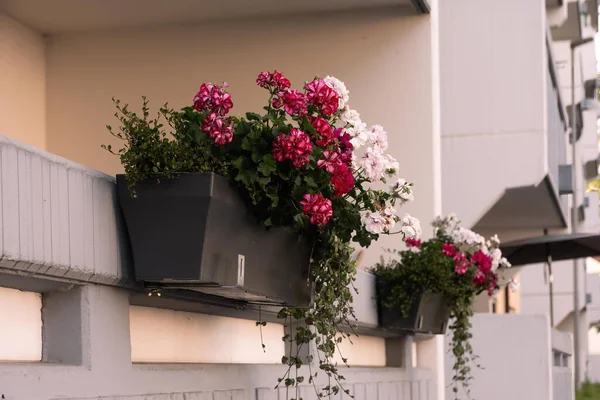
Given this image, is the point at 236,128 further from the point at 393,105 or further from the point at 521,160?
the point at 521,160

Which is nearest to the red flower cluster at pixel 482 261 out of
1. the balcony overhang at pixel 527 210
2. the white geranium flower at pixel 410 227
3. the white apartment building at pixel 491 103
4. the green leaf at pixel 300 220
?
the white geranium flower at pixel 410 227

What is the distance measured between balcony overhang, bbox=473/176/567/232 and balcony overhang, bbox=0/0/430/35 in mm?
4762

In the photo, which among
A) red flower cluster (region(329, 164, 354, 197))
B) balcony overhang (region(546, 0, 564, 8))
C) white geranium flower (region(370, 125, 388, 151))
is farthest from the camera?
balcony overhang (region(546, 0, 564, 8))

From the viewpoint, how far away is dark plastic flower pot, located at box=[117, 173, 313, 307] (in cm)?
312

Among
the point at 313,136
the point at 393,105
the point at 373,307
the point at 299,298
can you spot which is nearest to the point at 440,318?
the point at 373,307

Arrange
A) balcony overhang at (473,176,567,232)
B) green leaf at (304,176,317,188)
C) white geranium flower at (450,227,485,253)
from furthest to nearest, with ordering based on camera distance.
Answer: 1. balcony overhang at (473,176,567,232)
2. white geranium flower at (450,227,485,253)
3. green leaf at (304,176,317,188)

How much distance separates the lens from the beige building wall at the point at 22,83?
6664 mm

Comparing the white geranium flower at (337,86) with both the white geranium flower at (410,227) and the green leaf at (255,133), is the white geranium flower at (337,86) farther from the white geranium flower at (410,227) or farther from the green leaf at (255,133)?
the white geranium flower at (410,227)

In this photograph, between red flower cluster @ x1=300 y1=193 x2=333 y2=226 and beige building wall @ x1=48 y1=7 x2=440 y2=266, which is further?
beige building wall @ x1=48 y1=7 x2=440 y2=266

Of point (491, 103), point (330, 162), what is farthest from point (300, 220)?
point (491, 103)

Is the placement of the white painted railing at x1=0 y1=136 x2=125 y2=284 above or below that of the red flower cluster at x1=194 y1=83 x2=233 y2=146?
below

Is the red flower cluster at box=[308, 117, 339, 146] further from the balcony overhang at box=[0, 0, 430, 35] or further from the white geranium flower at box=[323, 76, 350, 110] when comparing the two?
the balcony overhang at box=[0, 0, 430, 35]

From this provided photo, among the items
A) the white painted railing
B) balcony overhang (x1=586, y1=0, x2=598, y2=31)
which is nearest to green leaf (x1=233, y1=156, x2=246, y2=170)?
the white painted railing

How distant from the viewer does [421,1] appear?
654 centimetres
